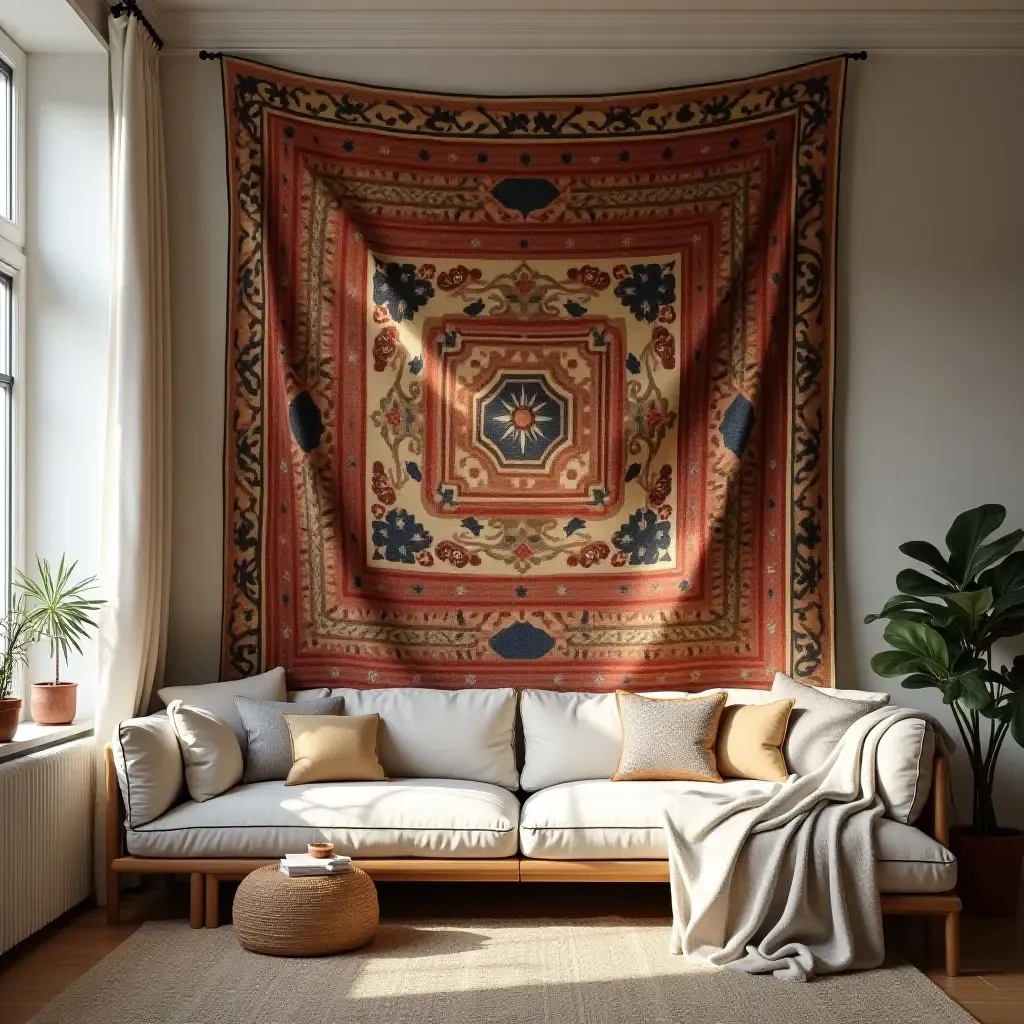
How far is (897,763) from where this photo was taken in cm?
387

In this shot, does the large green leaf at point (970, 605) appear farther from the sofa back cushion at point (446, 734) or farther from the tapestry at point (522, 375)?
the sofa back cushion at point (446, 734)

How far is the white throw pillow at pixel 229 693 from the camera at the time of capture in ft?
14.6

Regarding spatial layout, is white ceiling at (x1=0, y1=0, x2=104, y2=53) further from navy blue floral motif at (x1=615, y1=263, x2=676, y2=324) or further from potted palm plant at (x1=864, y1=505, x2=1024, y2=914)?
potted palm plant at (x1=864, y1=505, x2=1024, y2=914)

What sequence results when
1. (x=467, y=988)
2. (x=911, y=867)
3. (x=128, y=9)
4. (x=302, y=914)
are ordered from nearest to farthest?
(x=467, y=988) → (x=302, y=914) → (x=911, y=867) → (x=128, y=9)

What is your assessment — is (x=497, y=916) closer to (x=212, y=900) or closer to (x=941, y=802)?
(x=212, y=900)

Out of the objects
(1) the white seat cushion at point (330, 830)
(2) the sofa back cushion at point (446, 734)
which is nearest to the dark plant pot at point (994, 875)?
(2) the sofa back cushion at point (446, 734)

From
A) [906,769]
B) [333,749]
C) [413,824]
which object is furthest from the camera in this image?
[333,749]

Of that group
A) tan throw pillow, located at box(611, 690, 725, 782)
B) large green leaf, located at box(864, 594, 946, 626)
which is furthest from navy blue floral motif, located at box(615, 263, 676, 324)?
tan throw pillow, located at box(611, 690, 725, 782)

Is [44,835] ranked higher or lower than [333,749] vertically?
lower

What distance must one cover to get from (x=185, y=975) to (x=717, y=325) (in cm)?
316

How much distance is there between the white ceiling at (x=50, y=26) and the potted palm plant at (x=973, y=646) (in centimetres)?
375

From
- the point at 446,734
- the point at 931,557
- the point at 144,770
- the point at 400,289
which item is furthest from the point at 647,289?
the point at 144,770

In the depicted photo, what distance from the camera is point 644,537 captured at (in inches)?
193

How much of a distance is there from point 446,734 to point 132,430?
1689 millimetres
